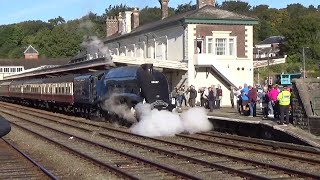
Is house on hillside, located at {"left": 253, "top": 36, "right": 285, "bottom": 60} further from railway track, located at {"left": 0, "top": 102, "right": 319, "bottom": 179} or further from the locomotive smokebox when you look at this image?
railway track, located at {"left": 0, "top": 102, "right": 319, "bottom": 179}

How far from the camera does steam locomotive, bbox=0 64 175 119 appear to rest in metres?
22.6

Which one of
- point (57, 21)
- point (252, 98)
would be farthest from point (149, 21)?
point (57, 21)

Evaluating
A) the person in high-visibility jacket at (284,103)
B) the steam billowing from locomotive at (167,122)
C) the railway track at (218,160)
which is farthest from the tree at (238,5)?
the railway track at (218,160)

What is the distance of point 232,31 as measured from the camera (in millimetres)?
38781

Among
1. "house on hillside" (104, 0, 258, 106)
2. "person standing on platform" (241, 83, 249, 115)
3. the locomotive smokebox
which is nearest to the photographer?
the locomotive smokebox

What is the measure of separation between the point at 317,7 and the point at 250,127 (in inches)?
5675

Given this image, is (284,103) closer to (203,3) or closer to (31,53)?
(203,3)

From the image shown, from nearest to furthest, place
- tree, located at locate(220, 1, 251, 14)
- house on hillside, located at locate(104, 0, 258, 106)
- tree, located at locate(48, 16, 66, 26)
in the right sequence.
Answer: house on hillside, located at locate(104, 0, 258, 106) < tree, located at locate(220, 1, 251, 14) < tree, located at locate(48, 16, 66, 26)

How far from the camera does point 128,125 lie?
2448 centimetres

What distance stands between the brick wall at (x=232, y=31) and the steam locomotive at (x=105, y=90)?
383 inches

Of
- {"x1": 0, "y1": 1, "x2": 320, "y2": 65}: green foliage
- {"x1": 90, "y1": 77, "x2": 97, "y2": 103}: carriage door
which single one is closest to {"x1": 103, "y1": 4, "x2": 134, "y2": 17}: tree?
{"x1": 0, "y1": 1, "x2": 320, "y2": 65}: green foliage

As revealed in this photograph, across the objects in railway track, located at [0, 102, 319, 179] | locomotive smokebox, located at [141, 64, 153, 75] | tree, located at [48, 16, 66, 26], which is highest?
tree, located at [48, 16, 66, 26]

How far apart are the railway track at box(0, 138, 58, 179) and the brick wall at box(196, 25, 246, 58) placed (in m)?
23.7

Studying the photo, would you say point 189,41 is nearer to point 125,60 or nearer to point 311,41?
point 125,60
